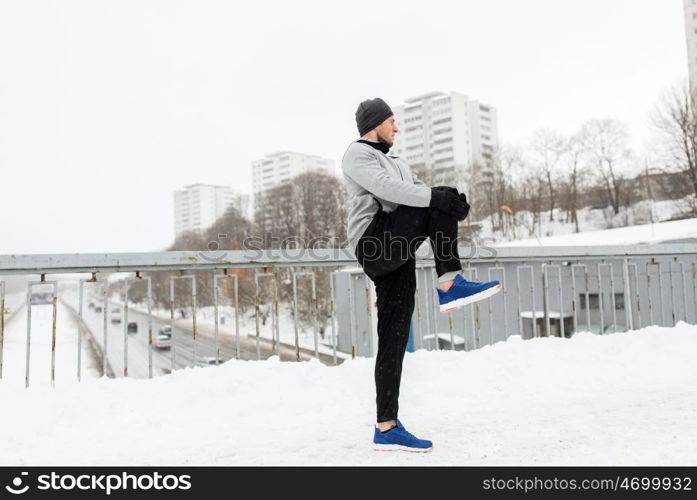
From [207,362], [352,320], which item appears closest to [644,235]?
[207,362]

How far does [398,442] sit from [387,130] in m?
1.46

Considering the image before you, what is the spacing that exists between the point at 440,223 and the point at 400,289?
0.36 meters

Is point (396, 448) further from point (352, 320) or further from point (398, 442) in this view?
point (352, 320)

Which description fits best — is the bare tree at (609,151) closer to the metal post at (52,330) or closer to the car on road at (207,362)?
the car on road at (207,362)

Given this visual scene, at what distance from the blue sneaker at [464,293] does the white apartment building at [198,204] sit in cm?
13163

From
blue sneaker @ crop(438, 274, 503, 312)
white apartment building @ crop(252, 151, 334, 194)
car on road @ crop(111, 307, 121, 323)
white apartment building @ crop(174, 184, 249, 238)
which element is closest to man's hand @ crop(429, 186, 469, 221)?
blue sneaker @ crop(438, 274, 503, 312)

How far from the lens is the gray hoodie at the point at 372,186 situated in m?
2.21

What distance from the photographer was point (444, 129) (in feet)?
324

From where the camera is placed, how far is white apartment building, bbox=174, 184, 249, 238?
131750 mm

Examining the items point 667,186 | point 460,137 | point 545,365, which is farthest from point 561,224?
point 545,365

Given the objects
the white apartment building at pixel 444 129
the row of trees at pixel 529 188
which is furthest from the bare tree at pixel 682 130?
the white apartment building at pixel 444 129

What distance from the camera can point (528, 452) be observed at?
2096 millimetres

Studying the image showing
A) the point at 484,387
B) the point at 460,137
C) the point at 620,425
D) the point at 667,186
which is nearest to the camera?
the point at 620,425

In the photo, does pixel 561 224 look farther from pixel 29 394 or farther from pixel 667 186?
pixel 29 394
